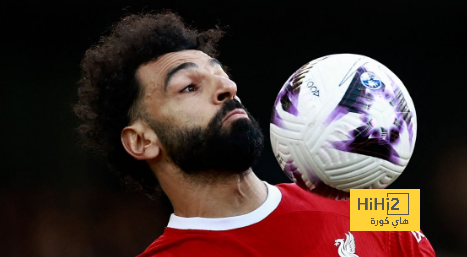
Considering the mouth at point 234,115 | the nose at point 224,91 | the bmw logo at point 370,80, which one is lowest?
the mouth at point 234,115

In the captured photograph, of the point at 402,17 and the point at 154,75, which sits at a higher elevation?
the point at 154,75

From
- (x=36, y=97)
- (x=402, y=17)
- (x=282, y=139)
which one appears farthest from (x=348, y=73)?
(x=36, y=97)

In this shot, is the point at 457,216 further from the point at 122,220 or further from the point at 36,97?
the point at 36,97

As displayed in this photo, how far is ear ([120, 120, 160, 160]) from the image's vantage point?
6.73ft

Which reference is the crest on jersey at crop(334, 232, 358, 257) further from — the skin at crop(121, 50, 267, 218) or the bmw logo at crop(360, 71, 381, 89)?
the bmw logo at crop(360, 71, 381, 89)

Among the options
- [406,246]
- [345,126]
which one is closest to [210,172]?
[345,126]

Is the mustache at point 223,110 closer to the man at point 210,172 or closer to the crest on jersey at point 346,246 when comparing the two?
the man at point 210,172

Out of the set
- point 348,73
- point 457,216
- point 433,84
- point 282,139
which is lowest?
point 457,216

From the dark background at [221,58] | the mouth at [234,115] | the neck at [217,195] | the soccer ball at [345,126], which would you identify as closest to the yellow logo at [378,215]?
A: the soccer ball at [345,126]

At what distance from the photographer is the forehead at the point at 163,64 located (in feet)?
6.88

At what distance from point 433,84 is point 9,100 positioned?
4016 mm

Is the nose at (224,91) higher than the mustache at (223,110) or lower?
higher

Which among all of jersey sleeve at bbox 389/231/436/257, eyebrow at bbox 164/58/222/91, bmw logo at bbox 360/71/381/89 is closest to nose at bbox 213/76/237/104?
eyebrow at bbox 164/58/222/91

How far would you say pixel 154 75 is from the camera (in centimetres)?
212
